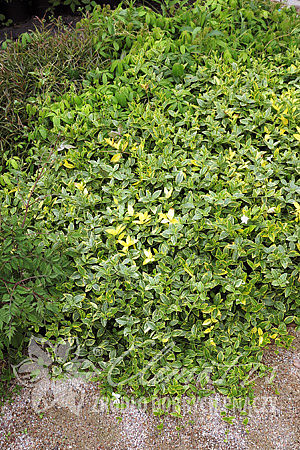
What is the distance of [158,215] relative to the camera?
2637mm

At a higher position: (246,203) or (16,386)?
(246,203)

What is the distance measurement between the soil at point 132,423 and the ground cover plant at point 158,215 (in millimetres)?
108

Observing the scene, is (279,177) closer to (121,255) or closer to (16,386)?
(121,255)

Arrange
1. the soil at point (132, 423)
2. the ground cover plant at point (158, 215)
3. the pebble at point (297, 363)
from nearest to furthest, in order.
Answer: the soil at point (132, 423), the ground cover plant at point (158, 215), the pebble at point (297, 363)

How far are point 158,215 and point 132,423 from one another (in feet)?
3.73

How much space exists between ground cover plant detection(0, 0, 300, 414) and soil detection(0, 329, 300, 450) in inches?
4.3

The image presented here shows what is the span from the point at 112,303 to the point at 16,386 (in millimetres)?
684

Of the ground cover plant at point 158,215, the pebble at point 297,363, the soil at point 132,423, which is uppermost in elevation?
the ground cover plant at point 158,215

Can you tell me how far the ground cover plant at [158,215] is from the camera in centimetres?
238

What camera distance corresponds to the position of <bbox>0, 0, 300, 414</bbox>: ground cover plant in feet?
7.80

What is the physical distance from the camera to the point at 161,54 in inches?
131

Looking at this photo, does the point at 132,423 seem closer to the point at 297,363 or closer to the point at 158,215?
the point at 297,363

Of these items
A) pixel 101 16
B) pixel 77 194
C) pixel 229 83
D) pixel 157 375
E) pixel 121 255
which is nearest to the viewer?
pixel 157 375

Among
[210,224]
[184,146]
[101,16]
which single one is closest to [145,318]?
[210,224]
